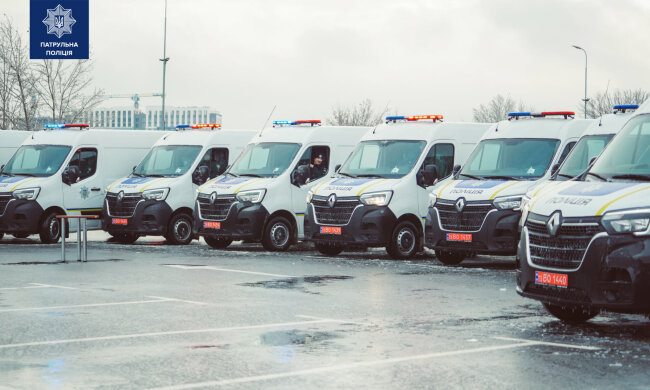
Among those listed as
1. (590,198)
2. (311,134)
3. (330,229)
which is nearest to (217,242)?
(311,134)

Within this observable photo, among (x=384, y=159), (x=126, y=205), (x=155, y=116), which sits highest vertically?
(x=155, y=116)

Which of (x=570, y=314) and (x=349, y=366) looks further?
(x=570, y=314)

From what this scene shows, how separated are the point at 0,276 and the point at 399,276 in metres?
5.62

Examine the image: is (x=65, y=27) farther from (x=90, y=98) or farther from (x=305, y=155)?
(x=90, y=98)

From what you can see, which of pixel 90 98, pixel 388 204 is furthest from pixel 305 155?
pixel 90 98

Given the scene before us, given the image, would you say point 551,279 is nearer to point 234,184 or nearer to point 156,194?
point 234,184

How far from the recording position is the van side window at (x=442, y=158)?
66.4 ft

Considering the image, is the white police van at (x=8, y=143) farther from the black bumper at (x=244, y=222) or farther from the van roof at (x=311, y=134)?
the black bumper at (x=244, y=222)

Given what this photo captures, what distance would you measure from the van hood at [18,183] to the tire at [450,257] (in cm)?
956

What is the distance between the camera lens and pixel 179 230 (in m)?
23.8

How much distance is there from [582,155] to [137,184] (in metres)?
10.6

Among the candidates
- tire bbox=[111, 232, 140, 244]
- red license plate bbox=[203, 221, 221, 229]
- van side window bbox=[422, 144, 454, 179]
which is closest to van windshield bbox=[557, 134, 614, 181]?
van side window bbox=[422, 144, 454, 179]

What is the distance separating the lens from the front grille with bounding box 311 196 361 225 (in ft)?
63.8

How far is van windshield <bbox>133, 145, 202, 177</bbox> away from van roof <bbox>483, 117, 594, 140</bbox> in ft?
24.5
